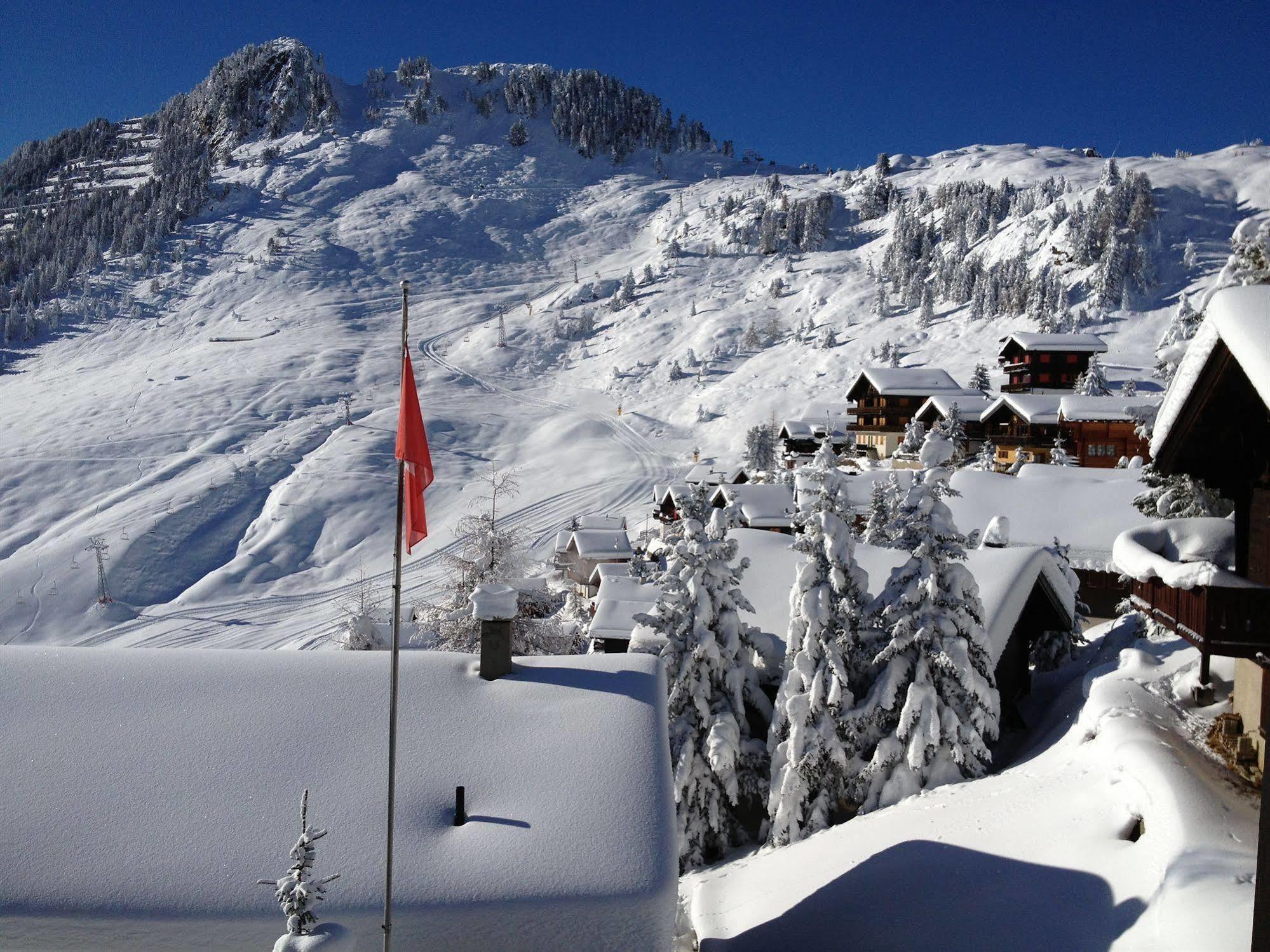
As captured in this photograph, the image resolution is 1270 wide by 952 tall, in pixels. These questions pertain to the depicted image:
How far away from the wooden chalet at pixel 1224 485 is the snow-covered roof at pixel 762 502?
102 feet

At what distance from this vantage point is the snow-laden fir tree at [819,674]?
17.1m

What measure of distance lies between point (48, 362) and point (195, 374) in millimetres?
36978

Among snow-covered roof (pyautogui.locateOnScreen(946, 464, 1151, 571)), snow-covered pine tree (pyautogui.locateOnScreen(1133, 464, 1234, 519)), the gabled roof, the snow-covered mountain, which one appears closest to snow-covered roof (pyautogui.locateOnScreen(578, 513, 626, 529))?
the snow-covered mountain

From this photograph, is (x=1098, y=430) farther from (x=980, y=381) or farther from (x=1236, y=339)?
(x=1236, y=339)

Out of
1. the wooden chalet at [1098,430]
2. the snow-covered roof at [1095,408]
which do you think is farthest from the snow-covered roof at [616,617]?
the wooden chalet at [1098,430]

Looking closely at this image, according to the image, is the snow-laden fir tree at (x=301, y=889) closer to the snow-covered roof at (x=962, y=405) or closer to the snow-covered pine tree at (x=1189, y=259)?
the snow-covered roof at (x=962, y=405)

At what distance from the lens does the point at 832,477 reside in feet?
58.7

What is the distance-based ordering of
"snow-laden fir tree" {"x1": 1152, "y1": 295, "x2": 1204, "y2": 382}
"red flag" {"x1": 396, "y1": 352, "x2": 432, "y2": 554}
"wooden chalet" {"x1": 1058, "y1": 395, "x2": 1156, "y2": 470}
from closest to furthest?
"red flag" {"x1": 396, "y1": 352, "x2": 432, "y2": 554} < "snow-laden fir tree" {"x1": 1152, "y1": 295, "x2": 1204, "y2": 382} < "wooden chalet" {"x1": 1058, "y1": 395, "x2": 1156, "y2": 470}

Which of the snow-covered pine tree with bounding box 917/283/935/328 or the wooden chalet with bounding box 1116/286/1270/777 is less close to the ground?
the snow-covered pine tree with bounding box 917/283/935/328

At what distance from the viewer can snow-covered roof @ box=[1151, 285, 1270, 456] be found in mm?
6684

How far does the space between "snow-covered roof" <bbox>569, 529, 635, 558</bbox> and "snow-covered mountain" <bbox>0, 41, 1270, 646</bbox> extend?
423 inches

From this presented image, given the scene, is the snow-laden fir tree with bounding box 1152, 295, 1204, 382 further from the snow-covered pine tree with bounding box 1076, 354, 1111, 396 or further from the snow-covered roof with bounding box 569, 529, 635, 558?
the snow-covered pine tree with bounding box 1076, 354, 1111, 396

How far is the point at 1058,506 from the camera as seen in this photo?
33625 millimetres

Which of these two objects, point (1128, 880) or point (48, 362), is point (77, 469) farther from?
point (1128, 880)
